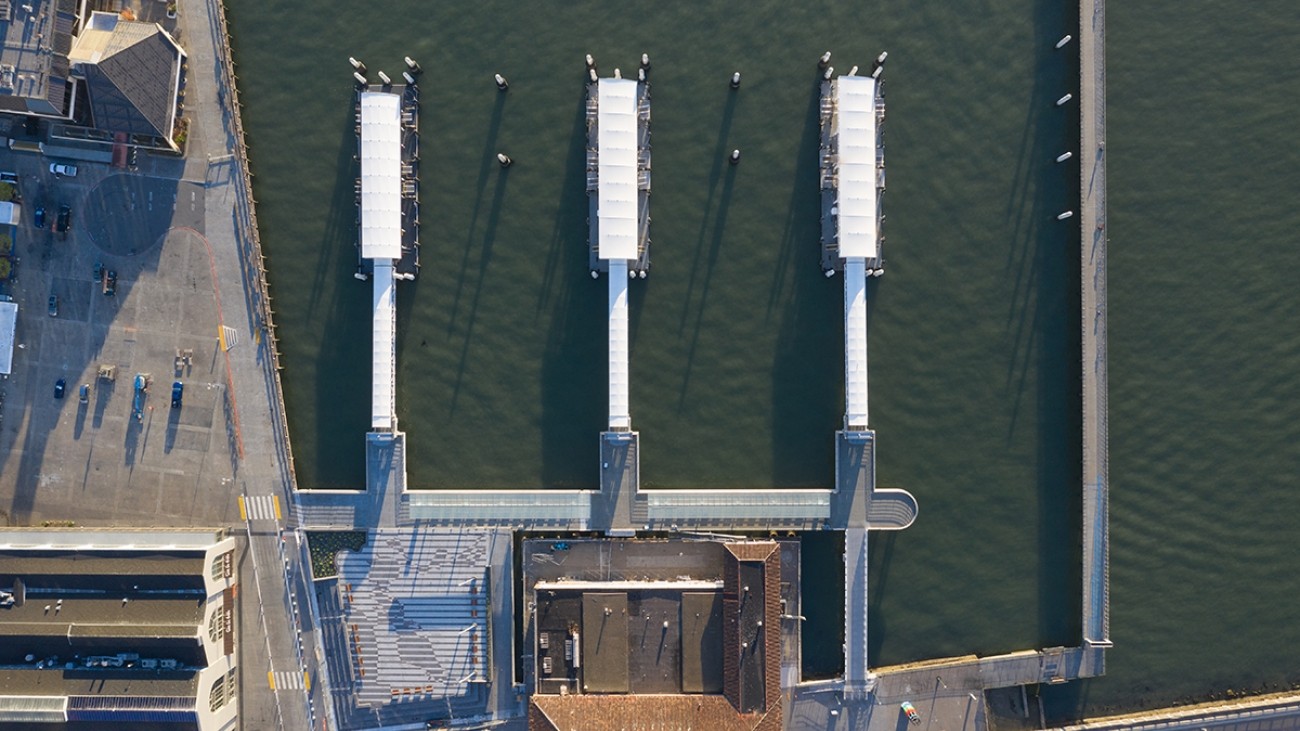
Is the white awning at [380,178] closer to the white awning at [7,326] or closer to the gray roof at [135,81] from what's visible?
the gray roof at [135,81]

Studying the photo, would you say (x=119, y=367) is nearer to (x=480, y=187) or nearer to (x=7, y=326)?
(x=7, y=326)

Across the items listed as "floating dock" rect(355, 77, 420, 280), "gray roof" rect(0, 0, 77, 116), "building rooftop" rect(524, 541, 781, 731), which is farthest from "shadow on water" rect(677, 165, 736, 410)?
"gray roof" rect(0, 0, 77, 116)

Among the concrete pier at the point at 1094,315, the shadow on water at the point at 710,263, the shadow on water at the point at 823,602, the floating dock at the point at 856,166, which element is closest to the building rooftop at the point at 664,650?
the shadow on water at the point at 823,602

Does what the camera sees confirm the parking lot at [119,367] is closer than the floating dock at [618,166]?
No

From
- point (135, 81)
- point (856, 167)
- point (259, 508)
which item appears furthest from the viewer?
point (259, 508)

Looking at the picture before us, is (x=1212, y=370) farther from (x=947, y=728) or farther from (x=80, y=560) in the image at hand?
(x=80, y=560)

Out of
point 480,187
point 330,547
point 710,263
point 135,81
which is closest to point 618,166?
point 710,263
